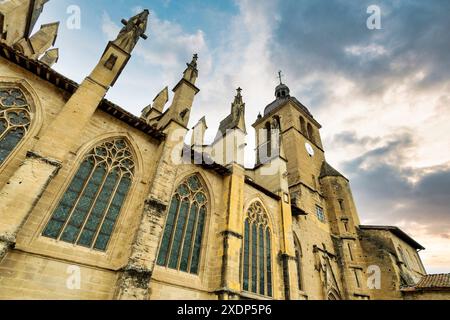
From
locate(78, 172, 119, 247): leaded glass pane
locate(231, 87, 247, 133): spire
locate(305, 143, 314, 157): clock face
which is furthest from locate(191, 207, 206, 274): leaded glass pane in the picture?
locate(305, 143, 314, 157): clock face

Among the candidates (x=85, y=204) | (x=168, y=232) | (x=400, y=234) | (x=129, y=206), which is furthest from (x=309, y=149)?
(x=85, y=204)

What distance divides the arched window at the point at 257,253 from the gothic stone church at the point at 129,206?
0.18 feet

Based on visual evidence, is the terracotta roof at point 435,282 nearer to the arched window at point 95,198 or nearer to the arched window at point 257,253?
the arched window at point 257,253

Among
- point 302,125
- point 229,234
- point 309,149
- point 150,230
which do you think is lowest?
point 150,230

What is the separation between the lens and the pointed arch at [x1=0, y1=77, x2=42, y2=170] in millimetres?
6902

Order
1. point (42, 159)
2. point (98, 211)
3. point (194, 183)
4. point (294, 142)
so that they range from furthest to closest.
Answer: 1. point (294, 142)
2. point (194, 183)
3. point (98, 211)
4. point (42, 159)

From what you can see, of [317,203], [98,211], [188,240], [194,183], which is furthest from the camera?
[317,203]

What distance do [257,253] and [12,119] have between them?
1107cm

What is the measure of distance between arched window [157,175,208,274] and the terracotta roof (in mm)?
13824

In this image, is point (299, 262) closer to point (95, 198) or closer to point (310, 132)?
point (95, 198)

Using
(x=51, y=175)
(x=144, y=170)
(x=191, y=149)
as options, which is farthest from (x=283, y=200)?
(x=51, y=175)

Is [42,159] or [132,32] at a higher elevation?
[132,32]

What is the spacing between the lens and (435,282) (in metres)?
14.1
